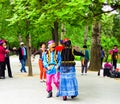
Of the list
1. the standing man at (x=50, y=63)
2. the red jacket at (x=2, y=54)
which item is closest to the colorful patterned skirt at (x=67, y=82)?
the standing man at (x=50, y=63)

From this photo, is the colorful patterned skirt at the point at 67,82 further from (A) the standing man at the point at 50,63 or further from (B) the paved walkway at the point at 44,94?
(A) the standing man at the point at 50,63

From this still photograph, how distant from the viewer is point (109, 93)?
17344 millimetres

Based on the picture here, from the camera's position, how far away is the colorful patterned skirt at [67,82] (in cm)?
1504

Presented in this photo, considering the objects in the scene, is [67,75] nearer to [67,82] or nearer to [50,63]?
[67,82]

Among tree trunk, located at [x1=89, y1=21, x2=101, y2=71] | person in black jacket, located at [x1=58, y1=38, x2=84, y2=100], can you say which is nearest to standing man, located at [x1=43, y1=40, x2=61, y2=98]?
person in black jacket, located at [x1=58, y1=38, x2=84, y2=100]

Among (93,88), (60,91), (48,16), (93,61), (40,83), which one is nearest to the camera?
(60,91)

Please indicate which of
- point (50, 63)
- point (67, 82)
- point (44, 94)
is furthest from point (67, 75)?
point (44, 94)

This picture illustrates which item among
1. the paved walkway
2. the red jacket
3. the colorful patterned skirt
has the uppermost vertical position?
the red jacket

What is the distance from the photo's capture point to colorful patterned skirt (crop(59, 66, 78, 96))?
49.3ft

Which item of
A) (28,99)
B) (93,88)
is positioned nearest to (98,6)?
(93,88)

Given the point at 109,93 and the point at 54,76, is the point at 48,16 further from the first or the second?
the point at 109,93

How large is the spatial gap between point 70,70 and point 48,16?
97.6 inches

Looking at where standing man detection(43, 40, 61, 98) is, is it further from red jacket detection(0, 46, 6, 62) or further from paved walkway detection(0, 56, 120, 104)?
red jacket detection(0, 46, 6, 62)

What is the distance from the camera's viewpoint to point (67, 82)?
15094mm
